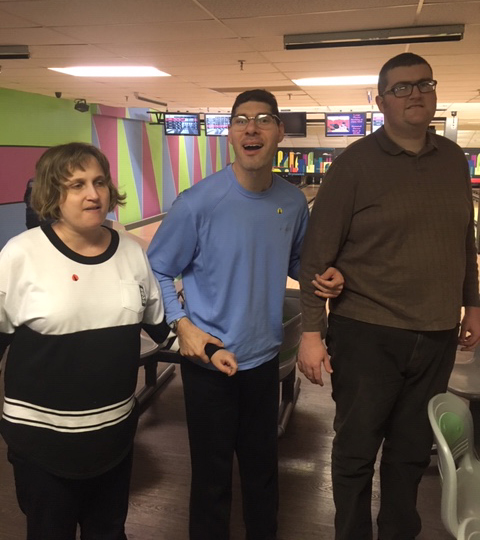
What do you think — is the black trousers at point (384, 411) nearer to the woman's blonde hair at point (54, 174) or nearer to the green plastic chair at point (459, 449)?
the green plastic chair at point (459, 449)

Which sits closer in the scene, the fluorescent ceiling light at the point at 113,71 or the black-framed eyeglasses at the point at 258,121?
the black-framed eyeglasses at the point at 258,121

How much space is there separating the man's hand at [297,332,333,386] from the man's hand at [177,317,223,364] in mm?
287

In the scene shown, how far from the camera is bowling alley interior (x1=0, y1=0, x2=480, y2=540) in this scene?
204 cm

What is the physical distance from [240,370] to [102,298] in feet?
1.51

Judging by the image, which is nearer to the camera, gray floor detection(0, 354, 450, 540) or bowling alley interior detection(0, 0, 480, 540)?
gray floor detection(0, 354, 450, 540)

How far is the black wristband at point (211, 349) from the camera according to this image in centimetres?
131

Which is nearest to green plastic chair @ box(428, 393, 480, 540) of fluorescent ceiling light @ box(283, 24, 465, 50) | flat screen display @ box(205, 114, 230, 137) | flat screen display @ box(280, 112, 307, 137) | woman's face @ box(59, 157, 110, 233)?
woman's face @ box(59, 157, 110, 233)

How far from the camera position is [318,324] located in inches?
59.1

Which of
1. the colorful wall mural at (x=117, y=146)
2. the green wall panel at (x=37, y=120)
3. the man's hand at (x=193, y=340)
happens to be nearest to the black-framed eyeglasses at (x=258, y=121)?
the man's hand at (x=193, y=340)

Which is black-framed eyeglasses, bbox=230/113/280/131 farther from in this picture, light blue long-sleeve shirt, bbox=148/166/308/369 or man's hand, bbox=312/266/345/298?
man's hand, bbox=312/266/345/298

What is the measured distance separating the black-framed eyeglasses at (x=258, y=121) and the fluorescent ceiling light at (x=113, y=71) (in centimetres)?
377

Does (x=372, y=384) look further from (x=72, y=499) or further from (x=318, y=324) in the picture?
(x=72, y=499)

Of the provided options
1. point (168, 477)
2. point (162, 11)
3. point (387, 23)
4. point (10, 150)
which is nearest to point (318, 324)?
point (168, 477)

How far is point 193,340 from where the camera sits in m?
1.31
